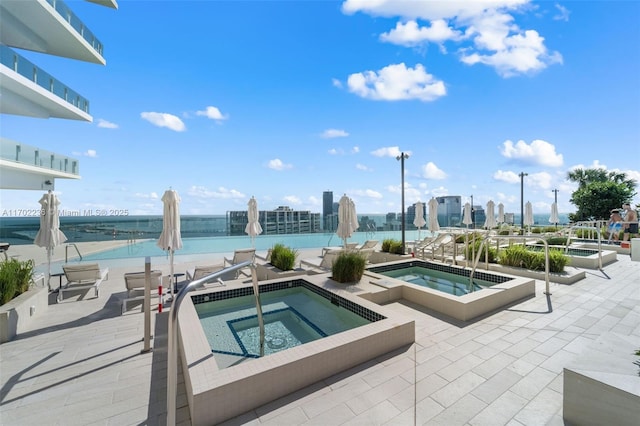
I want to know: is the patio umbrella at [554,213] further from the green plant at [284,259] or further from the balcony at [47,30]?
the balcony at [47,30]

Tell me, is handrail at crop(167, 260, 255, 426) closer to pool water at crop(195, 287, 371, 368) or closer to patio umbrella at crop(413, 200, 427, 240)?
pool water at crop(195, 287, 371, 368)

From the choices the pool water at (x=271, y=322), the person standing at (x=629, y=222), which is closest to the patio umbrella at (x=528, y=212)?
the person standing at (x=629, y=222)

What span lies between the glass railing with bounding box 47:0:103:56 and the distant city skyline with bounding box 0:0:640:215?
437 millimetres

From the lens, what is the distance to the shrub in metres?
5.35

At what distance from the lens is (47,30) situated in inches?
420

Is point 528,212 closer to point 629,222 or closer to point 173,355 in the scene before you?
point 629,222

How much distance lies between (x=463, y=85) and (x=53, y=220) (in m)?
13.4

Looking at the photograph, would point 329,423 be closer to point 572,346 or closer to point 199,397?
point 199,397

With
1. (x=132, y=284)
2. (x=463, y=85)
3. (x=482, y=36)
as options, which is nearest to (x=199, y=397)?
(x=132, y=284)

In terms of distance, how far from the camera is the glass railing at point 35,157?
10.6 meters

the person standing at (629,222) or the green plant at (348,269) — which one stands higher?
the person standing at (629,222)

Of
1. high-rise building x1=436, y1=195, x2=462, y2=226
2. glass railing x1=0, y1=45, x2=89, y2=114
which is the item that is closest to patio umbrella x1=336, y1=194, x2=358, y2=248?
glass railing x1=0, y1=45, x2=89, y2=114

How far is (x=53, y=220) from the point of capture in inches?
219

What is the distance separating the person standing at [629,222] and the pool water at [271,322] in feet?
41.7
